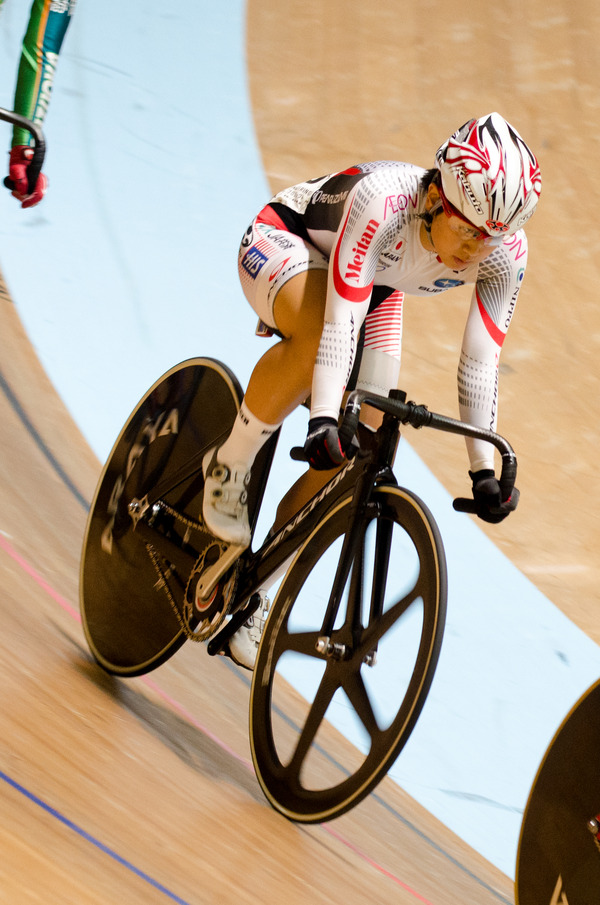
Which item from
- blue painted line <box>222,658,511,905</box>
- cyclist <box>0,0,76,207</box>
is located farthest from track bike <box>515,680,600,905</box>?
cyclist <box>0,0,76,207</box>

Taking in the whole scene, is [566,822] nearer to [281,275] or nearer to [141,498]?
[281,275]

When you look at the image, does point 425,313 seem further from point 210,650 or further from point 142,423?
point 210,650

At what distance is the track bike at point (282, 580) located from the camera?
7.52 feet

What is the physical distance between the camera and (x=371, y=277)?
2.46 m

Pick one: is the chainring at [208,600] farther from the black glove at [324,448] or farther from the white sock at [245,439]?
the black glove at [324,448]

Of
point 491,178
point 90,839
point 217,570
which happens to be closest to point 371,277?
point 491,178

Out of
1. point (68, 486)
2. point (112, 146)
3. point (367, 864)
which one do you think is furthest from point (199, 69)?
point (367, 864)

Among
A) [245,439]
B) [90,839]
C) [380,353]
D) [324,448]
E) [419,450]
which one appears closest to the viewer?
[90,839]

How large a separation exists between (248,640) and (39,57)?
164cm

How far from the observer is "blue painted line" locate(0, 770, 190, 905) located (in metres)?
1.89

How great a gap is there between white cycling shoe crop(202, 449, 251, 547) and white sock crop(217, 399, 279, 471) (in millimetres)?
22

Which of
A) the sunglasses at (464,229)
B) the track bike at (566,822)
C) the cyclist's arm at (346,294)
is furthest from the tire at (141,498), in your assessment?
the track bike at (566,822)

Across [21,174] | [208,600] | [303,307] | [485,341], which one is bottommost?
[208,600]

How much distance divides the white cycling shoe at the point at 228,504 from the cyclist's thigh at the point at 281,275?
41 centimetres
